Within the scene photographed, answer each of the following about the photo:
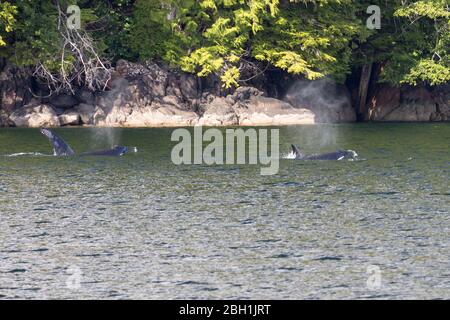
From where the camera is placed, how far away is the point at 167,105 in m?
55.5

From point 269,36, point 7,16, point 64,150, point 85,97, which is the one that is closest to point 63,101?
point 85,97

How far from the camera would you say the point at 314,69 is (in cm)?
5834

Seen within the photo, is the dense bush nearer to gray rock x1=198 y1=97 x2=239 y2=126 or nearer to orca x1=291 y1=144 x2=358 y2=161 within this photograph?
gray rock x1=198 y1=97 x2=239 y2=126

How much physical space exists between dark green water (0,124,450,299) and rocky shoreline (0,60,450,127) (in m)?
19.2

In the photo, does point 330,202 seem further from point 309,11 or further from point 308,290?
point 309,11

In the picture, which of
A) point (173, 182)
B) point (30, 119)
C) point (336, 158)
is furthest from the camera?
point (30, 119)

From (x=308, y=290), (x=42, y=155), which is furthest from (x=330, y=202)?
(x=42, y=155)

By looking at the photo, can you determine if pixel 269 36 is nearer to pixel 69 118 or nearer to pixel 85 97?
pixel 85 97

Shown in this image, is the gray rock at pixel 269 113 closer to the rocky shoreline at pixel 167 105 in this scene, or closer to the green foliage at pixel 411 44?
the rocky shoreline at pixel 167 105

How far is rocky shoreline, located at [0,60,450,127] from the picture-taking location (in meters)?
54.1

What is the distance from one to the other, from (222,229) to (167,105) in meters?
34.7

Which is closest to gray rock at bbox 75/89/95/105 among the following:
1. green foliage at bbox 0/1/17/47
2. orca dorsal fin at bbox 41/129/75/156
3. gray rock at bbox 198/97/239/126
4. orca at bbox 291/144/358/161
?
gray rock at bbox 198/97/239/126

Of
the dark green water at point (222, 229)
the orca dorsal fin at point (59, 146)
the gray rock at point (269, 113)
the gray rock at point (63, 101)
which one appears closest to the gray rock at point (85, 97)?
the gray rock at point (63, 101)

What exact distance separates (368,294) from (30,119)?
3873 centimetres
